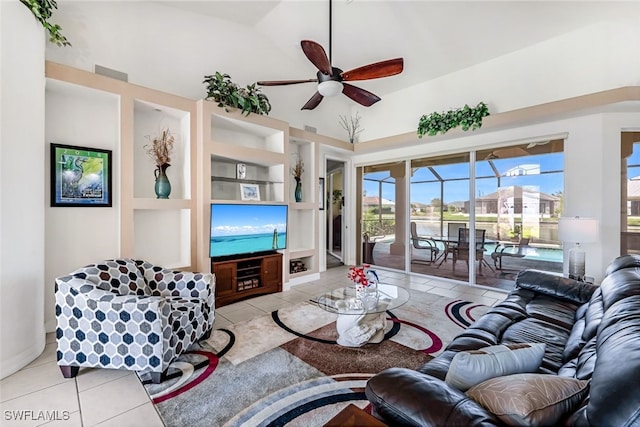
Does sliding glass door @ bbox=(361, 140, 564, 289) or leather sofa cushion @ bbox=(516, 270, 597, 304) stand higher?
sliding glass door @ bbox=(361, 140, 564, 289)

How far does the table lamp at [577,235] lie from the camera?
351cm

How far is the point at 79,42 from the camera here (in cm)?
326

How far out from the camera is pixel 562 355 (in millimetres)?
1797

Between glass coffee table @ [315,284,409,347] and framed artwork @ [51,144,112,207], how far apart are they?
9.40ft

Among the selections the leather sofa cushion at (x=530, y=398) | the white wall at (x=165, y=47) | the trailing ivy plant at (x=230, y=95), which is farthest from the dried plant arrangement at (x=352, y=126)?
the leather sofa cushion at (x=530, y=398)

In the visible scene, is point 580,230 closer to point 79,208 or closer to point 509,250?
point 509,250

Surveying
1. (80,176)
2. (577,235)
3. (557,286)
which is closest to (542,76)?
(577,235)

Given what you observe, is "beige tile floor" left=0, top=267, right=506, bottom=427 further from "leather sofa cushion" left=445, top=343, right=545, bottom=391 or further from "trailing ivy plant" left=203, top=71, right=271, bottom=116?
"trailing ivy plant" left=203, top=71, right=271, bottom=116

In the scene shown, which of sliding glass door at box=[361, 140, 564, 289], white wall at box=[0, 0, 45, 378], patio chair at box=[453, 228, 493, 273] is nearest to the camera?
white wall at box=[0, 0, 45, 378]

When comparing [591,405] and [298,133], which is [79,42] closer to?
[298,133]

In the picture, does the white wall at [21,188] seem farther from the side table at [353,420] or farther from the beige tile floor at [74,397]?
the side table at [353,420]

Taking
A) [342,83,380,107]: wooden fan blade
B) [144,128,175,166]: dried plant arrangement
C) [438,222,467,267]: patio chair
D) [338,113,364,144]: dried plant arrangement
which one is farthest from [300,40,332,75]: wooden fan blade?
[438,222,467,267]: patio chair

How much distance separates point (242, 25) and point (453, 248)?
547cm

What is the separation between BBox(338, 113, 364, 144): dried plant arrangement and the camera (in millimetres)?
6509
